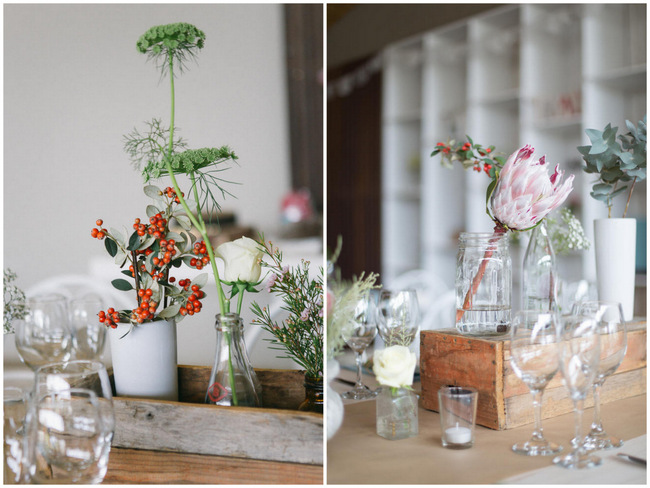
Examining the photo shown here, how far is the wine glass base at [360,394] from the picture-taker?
1.02m

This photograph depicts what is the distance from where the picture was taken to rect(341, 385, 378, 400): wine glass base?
1018mm

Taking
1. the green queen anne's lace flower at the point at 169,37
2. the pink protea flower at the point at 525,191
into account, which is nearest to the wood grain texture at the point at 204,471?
the pink protea flower at the point at 525,191

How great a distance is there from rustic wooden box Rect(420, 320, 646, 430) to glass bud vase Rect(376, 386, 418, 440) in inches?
4.5

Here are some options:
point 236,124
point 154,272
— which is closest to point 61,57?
point 236,124

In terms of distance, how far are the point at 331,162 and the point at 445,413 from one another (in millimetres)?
4345

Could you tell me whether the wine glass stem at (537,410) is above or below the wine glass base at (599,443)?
above

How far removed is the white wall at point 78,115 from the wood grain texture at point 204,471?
1.98ft

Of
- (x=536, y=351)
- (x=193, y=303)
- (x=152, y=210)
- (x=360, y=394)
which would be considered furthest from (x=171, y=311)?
(x=536, y=351)

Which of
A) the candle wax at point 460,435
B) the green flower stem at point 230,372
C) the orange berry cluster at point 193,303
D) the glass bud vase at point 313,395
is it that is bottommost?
the candle wax at point 460,435

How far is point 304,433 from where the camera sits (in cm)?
73

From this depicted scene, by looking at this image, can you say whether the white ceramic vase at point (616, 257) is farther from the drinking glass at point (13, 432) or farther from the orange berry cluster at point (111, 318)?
the drinking glass at point (13, 432)

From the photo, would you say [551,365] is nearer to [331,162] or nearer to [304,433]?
[304,433]

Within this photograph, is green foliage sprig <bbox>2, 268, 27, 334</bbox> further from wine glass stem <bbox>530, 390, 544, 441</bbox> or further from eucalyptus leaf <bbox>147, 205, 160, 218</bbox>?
wine glass stem <bbox>530, 390, 544, 441</bbox>

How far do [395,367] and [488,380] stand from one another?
17cm
